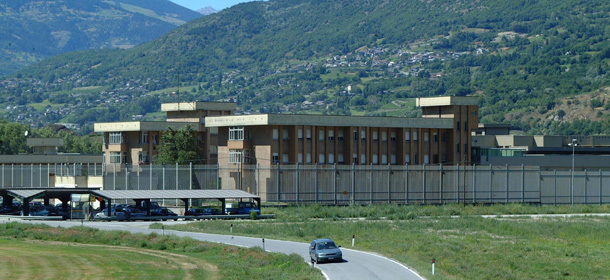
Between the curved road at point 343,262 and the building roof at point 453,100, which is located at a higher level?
the building roof at point 453,100

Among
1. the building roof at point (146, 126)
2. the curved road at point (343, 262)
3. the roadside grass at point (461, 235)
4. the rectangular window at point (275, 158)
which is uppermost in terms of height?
the building roof at point (146, 126)

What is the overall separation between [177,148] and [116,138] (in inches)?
636

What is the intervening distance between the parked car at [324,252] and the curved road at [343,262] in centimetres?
37

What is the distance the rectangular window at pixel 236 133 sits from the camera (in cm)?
10445

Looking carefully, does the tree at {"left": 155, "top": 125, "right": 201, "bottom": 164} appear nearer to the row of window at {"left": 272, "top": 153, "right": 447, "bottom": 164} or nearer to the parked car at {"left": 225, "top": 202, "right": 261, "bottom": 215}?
the row of window at {"left": 272, "top": 153, "right": 447, "bottom": 164}

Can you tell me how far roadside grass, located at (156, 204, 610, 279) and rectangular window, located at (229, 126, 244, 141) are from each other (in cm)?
1687

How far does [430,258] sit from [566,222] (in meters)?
28.4

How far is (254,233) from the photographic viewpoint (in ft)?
233

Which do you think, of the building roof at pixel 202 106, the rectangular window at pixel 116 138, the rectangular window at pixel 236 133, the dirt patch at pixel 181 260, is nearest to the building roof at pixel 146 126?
the rectangular window at pixel 116 138

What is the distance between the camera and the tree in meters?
117

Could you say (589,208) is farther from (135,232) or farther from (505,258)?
(135,232)

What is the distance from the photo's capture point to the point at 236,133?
105375mm

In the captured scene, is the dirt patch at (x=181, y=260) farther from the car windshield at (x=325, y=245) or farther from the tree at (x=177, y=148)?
the tree at (x=177, y=148)

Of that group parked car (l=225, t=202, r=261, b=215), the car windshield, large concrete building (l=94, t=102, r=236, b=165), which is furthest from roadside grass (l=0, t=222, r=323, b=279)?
large concrete building (l=94, t=102, r=236, b=165)
